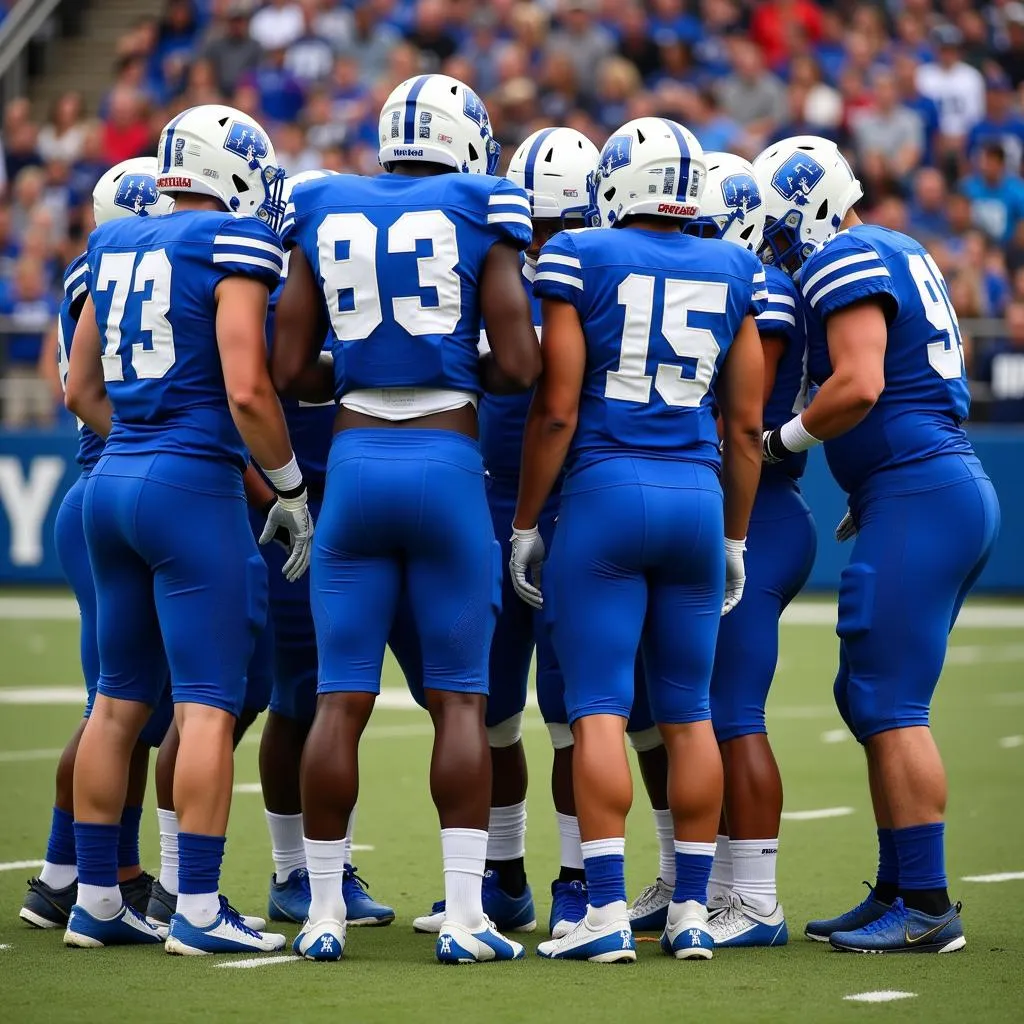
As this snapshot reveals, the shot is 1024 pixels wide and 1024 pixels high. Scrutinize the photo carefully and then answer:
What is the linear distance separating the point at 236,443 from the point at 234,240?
1.79 ft

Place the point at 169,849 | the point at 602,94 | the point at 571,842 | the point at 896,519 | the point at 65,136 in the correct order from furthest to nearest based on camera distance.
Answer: the point at 65,136 < the point at 602,94 < the point at 571,842 < the point at 169,849 < the point at 896,519

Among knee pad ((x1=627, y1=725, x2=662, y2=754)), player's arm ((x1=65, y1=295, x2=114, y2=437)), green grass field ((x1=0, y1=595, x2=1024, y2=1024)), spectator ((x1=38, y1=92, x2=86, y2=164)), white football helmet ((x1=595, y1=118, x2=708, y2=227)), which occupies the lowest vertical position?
green grass field ((x1=0, y1=595, x2=1024, y2=1024))

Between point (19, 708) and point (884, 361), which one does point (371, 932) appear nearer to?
point (884, 361)

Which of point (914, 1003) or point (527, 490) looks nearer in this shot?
point (914, 1003)

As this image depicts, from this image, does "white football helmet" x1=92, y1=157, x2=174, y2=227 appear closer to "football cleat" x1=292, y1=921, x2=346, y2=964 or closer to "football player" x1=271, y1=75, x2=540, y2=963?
"football player" x1=271, y1=75, x2=540, y2=963

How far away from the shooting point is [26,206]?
17.5m

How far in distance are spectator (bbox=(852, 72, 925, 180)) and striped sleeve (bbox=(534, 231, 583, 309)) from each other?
37.8ft

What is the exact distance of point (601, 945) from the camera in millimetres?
4773

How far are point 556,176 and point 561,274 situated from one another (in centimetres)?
79

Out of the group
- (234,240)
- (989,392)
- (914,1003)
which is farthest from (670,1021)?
(989,392)

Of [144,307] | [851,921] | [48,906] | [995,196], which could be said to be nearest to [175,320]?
[144,307]

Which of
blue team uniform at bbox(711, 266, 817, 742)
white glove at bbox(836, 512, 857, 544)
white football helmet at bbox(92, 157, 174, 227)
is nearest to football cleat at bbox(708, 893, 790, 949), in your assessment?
blue team uniform at bbox(711, 266, 817, 742)

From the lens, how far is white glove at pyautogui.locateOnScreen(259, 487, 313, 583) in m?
4.99

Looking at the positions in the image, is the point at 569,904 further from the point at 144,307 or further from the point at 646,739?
the point at 144,307
